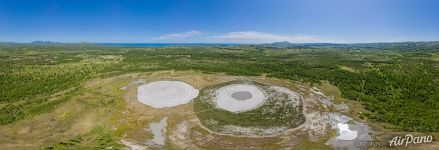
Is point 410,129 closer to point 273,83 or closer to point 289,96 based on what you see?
point 289,96

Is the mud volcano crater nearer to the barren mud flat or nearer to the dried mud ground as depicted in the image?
the dried mud ground

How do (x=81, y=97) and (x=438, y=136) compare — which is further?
(x=81, y=97)

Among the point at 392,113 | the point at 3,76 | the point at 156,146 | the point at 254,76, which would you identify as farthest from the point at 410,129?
the point at 3,76

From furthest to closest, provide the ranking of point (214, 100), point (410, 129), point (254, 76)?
point (254, 76) < point (214, 100) < point (410, 129)

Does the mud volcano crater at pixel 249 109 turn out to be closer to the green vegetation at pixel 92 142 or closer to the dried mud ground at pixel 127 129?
the dried mud ground at pixel 127 129

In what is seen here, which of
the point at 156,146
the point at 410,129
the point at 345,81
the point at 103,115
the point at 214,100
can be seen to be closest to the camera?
the point at 156,146

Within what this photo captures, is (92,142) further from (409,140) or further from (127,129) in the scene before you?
(409,140)

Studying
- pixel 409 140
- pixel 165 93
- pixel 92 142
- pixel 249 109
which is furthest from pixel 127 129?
pixel 409 140

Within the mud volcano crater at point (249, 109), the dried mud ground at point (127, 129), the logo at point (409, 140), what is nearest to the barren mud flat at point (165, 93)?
the dried mud ground at point (127, 129)
